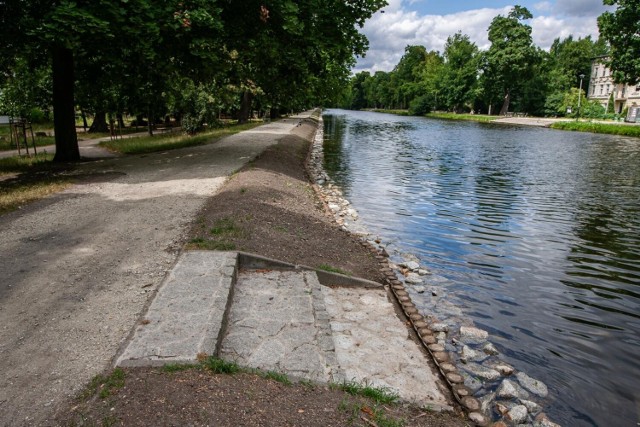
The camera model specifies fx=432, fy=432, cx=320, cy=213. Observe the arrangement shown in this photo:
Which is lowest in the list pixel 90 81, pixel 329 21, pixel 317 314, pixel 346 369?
pixel 346 369

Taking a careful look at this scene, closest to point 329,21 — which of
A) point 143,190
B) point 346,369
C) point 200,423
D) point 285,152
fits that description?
point 285,152

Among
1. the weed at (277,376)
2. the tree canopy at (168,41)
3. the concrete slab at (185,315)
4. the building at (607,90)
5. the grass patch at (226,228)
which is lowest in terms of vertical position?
the weed at (277,376)

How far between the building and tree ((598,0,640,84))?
104ft

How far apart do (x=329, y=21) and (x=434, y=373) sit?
1479cm

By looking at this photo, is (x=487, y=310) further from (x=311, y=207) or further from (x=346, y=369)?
(x=311, y=207)

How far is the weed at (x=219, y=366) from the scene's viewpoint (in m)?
4.15

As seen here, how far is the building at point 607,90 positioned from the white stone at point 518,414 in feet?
278

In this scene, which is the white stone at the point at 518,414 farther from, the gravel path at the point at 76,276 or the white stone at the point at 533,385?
the gravel path at the point at 76,276

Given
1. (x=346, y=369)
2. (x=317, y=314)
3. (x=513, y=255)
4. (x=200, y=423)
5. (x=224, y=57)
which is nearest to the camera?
(x=200, y=423)

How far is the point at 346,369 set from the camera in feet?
16.9

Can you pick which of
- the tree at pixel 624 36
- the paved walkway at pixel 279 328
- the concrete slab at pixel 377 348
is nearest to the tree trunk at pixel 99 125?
the paved walkway at pixel 279 328

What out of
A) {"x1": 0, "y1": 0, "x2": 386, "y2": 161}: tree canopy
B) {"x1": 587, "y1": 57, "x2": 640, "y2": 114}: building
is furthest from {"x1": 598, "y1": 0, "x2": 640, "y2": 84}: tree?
{"x1": 0, "y1": 0, "x2": 386, "y2": 161}: tree canopy

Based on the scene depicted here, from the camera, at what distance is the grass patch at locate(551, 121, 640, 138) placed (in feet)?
149

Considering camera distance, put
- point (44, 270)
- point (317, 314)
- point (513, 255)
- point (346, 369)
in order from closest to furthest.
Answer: point (346, 369) → point (317, 314) → point (44, 270) → point (513, 255)
